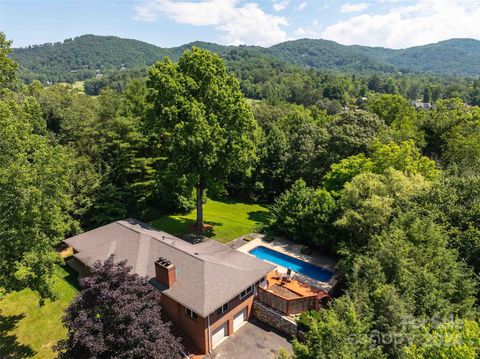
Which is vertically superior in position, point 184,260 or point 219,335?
point 184,260

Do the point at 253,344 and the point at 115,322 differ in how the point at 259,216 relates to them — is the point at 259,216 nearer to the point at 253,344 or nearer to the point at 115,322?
the point at 253,344

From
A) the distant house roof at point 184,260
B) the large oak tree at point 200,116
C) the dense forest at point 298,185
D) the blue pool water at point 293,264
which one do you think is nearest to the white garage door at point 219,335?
the distant house roof at point 184,260

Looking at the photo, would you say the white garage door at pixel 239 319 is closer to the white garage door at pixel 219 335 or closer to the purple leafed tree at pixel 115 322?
the white garage door at pixel 219 335

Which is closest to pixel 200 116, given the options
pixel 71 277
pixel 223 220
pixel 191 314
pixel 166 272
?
pixel 166 272

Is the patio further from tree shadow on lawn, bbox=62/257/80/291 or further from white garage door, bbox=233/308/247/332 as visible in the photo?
tree shadow on lawn, bbox=62/257/80/291

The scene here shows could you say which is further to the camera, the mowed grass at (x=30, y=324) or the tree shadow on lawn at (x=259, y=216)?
the tree shadow on lawn at (x=259, y=216)

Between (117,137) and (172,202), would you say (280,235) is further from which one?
(117,137)
